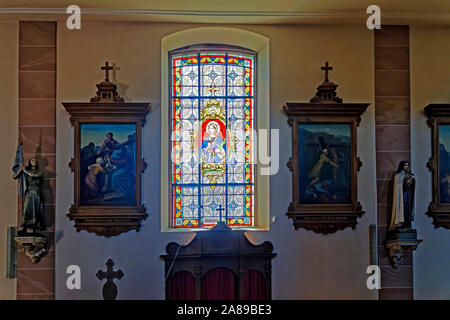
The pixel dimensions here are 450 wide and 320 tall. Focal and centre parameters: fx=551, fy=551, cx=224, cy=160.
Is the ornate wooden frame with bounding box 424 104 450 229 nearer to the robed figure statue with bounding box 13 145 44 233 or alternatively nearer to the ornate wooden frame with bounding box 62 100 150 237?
the ornate wooden frame with bounding box 62 100 150 237

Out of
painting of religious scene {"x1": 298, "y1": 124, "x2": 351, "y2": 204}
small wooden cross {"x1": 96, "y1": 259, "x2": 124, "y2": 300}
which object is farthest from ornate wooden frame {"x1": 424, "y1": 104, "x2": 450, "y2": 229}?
small wooden cross {"x1": 96, "y1": 259, "x2": 124, "y2": 300}

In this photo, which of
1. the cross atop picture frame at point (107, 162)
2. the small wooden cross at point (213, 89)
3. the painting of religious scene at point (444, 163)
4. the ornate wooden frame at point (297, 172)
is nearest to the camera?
the cross atop picture frame at point (107, 162)

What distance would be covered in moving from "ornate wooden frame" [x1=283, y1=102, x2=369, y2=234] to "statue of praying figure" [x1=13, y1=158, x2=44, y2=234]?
3286 mm

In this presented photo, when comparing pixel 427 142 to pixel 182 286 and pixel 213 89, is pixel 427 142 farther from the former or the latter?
pixel 182 286

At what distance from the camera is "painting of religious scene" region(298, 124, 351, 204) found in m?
7.50

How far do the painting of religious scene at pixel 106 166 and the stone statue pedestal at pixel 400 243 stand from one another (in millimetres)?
3458

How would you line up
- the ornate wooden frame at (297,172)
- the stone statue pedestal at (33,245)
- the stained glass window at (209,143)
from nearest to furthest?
the stone statue pedestal at (33,245)
the ornate wooden frame at (297,172)
the stained glass window at (209,143)

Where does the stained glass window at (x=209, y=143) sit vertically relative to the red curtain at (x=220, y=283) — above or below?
above

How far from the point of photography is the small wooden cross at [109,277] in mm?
7239

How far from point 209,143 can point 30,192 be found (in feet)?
8.19

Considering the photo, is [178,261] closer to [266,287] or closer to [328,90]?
[266,287]

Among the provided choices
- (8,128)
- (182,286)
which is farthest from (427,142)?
(8,128)

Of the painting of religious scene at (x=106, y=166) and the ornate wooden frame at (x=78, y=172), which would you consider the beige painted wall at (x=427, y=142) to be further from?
Result: the painting of religious scene at (x=106, y=166)

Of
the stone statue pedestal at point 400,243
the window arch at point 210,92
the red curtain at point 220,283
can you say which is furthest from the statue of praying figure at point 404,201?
the red curtain at point 220,283
